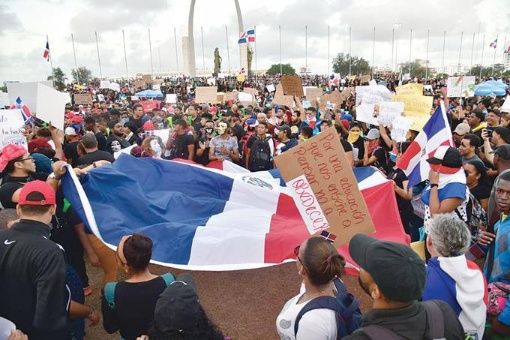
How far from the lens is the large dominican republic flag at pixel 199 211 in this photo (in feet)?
14.8

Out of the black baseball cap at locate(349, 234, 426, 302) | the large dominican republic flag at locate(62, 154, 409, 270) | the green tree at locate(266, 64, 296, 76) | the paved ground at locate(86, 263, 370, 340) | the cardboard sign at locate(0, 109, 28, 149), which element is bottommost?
the paved ground at locate(86, 263, 370, 340)

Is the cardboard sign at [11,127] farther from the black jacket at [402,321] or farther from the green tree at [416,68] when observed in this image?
the green tree at [416,68]

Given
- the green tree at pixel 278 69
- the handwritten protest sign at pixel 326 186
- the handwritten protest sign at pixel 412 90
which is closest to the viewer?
the handwritten protest sign at pixel 326 186

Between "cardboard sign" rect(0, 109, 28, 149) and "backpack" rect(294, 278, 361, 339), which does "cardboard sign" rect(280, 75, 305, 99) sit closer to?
"cardboard sign" rect(0, 109, 28, 149)

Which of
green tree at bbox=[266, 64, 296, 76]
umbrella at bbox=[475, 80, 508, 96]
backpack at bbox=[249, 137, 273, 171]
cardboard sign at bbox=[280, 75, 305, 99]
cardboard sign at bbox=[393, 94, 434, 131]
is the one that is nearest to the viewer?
cardboard sign at bbox=[393, 94, 434, 131]

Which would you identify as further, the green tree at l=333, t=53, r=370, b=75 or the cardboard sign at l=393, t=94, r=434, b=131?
the green tree at l=333, t=53, r=370, b=75

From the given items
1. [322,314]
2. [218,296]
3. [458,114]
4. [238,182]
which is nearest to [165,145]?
[238,182]

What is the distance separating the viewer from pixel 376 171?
6176 millimetres

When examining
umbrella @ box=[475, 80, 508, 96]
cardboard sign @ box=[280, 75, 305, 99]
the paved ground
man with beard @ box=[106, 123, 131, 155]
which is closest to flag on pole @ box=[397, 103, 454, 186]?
the paved ground

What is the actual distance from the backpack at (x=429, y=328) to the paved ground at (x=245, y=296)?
8.53ft

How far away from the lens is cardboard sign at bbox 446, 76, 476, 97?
1284 cm

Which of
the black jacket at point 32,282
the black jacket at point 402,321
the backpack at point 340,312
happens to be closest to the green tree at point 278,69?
the black jacket at point 32,282

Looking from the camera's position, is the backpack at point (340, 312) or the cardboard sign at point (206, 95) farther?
the cardboard sign at point (206, 95)

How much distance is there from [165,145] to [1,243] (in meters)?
5.70
